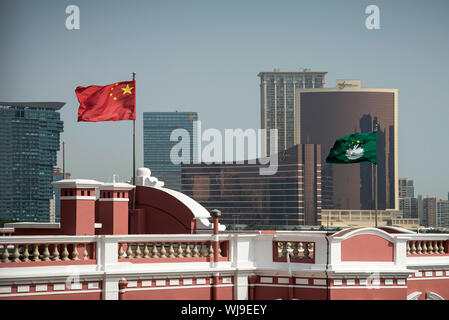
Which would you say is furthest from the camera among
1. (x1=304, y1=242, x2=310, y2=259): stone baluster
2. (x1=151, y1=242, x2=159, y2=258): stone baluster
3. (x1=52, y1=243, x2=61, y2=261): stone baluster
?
(x1=304, y1=242, x2=310, y2=259): stone baluster

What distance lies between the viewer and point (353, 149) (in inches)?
1039

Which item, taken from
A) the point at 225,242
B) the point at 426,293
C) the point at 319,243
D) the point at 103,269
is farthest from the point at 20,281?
the point at 426,293

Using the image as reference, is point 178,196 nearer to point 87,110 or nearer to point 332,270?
point 87,110

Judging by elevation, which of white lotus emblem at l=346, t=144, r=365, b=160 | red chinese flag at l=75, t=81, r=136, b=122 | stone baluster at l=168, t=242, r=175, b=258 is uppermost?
red chinese flag at l=75, t=81, r=136, b=122

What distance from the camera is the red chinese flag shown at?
23.5m

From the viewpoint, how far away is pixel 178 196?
2200 cm

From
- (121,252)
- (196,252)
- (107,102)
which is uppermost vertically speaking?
(107,102)

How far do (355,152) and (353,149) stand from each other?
0.41 feet

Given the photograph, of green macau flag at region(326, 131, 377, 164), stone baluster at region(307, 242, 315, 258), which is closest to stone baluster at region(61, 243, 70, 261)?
stone baluster at region(307, 242, 315, 258)

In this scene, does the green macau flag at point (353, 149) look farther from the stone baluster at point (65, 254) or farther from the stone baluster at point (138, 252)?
the stone baluster at point (65, 254)

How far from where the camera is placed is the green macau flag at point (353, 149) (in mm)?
26141

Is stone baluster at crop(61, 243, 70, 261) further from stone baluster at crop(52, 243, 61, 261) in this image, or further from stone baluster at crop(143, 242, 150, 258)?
stone baluster at crop(143, 242, 150, 258)

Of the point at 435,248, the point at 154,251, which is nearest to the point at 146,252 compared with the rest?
the point at 154,251

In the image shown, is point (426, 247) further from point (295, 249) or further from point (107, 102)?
point (107, 102)
